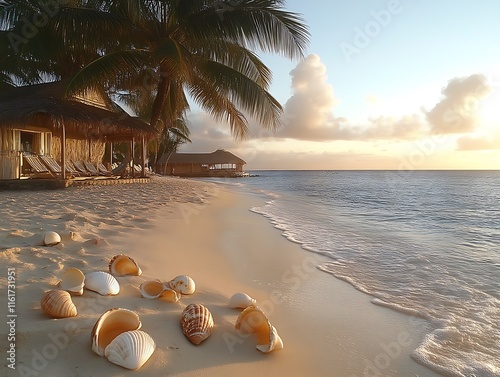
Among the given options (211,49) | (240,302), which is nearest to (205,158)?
(211,49)

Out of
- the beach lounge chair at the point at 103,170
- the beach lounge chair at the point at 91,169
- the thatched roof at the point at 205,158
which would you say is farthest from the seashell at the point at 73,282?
the thatched roof at the point at 205,158

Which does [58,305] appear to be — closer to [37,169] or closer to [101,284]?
[101,284]

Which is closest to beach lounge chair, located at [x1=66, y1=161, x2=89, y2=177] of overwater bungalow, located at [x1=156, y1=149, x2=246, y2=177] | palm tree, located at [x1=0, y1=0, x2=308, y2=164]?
palm tree, located at [x1=0, y1=0, x2=308, y2=164]

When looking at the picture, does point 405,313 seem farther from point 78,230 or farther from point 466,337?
point 78,230

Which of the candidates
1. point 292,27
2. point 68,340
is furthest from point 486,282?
point 292,27

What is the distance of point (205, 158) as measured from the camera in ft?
165

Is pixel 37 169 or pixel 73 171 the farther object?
pixel 73 171

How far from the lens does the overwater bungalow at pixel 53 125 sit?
30.1ft

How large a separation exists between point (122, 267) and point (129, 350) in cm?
124

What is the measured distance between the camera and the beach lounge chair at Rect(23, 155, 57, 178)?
10.7m

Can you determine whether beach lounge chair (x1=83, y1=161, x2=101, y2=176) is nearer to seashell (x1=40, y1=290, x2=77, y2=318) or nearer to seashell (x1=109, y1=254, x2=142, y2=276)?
seashell (x1=109, y1=254, x2=142, y2=276)

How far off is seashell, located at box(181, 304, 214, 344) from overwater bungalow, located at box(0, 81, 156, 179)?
896 cm

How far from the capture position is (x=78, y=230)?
3.98 metres

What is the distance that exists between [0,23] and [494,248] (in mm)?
14709
